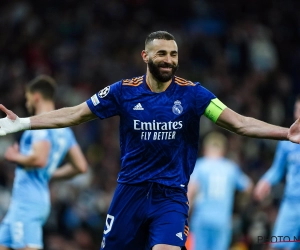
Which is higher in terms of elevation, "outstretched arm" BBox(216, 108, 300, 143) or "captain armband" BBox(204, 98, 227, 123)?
"captain armband" BBox(204, 98, 227, 123)

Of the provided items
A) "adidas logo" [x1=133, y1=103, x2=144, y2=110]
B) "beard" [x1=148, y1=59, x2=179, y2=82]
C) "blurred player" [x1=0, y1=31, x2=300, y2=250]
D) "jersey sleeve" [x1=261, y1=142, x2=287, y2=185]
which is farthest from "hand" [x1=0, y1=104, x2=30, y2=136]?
"jersey sleeve" [x1=261, y1=142, x2=287, y2=185]

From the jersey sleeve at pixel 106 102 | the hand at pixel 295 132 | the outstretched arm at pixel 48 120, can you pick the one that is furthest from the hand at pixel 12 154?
the hand at pixel 295 132

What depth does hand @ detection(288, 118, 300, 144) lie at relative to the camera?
610 centimetres

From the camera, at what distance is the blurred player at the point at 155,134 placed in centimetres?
634

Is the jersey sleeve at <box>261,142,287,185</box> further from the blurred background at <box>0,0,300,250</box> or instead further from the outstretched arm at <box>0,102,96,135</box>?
the blurred background at <box>0,0,300,250</box>

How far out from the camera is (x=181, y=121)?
6363 mm

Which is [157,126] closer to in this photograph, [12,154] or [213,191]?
[12,154]

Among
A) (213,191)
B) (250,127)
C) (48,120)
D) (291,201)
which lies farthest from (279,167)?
(48,120)

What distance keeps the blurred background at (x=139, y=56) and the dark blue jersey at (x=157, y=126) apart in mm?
7061

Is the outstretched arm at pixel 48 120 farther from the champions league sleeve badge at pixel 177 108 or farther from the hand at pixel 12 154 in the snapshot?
the hand at pixel 12 154

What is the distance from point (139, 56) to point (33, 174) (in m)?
8.52

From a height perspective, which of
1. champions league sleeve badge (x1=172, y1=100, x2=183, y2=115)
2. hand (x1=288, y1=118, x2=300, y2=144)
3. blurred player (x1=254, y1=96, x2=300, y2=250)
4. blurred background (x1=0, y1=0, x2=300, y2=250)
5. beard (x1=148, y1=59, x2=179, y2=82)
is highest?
blurred background (x1=0, y1=0, x2=300, y2=250)

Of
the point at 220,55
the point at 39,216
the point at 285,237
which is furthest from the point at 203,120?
the point at 39,216

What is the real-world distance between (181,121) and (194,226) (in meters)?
6.30
